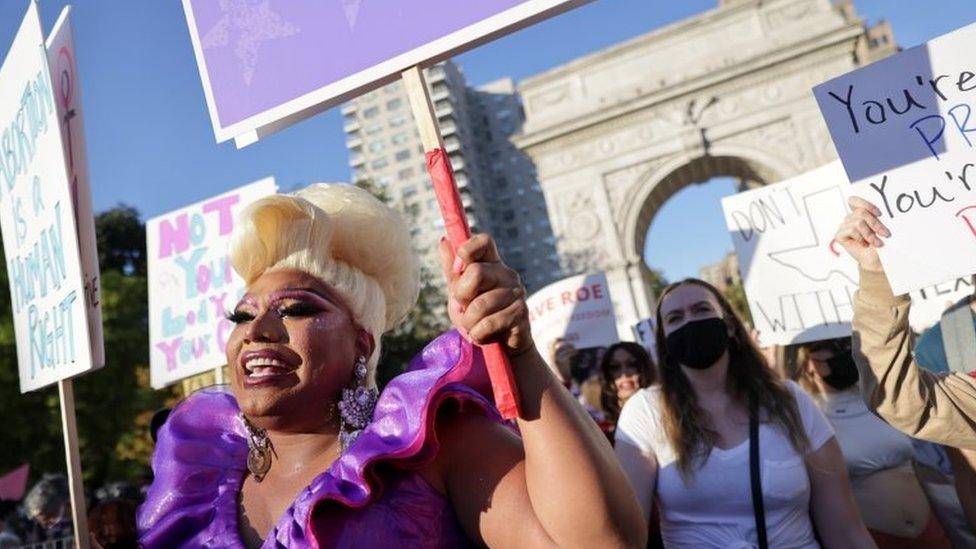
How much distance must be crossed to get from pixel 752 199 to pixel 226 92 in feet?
10.9

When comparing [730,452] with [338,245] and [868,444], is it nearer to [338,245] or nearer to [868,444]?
[868,444]

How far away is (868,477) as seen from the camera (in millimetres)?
3033

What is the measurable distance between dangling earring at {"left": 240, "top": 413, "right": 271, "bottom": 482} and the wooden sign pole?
41 cm

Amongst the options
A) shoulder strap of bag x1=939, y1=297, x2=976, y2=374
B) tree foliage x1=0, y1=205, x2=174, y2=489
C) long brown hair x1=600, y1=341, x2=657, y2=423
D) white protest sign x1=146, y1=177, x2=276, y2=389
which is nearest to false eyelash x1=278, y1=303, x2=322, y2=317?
shoulder strap of bag x1=939, y1=297, x2=976, y2=374

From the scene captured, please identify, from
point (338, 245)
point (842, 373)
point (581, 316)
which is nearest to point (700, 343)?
point (842, 373)

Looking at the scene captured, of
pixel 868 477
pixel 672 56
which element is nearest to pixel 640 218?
pixel 672 56

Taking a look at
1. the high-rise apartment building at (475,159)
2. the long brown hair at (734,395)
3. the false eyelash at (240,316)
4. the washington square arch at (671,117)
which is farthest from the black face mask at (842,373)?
the high-rise apartment building at (475,159)

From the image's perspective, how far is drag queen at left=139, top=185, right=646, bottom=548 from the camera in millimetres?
1025

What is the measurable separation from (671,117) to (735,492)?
2118 cm

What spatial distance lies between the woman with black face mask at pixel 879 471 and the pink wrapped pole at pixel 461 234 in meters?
2.50

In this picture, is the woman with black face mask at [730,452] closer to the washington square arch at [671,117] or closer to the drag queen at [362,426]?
the drag queen at [362,426]

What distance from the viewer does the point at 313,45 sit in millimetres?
1387

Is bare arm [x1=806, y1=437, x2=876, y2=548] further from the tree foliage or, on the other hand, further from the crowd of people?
the tree foliage

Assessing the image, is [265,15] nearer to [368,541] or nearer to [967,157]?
[368,541]
